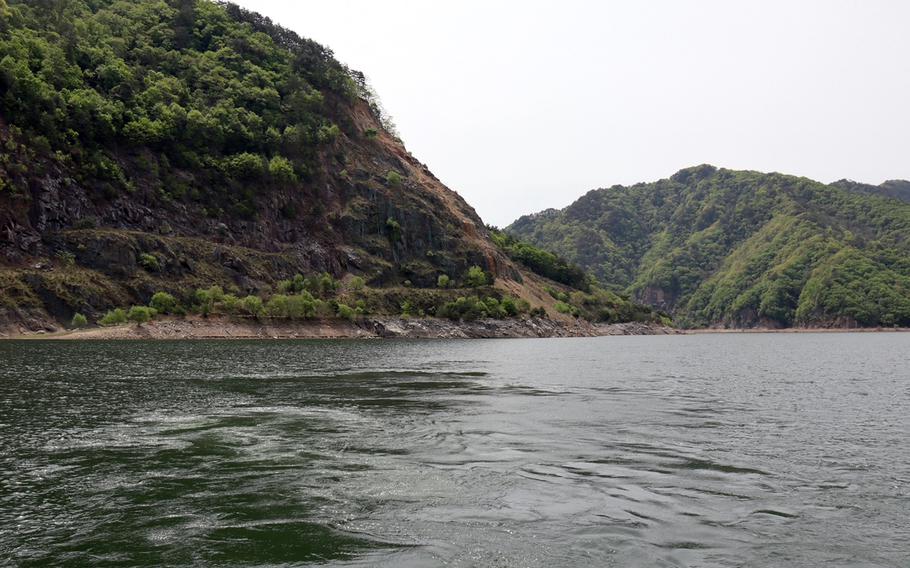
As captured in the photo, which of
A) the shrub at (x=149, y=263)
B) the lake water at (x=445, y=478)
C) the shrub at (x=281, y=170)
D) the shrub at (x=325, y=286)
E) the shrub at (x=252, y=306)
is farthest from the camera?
the shrub at (x=281, y=170)

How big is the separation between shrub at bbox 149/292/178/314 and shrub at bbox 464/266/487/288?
80153 mm

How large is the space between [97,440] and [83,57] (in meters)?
165

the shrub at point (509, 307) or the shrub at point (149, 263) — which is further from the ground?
the shrub at point (149, 263)

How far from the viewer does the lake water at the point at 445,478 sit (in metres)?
13.8

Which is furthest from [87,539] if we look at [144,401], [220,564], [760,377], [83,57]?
[83,57]

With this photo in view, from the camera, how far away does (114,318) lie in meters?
111

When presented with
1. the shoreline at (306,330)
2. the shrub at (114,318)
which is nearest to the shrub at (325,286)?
the shoreline at (306,330)

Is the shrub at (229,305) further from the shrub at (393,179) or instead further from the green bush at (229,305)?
the shrub at (393,179)

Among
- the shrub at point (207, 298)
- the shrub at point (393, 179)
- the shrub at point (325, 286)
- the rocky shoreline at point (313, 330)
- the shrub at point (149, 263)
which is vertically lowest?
the rocky shoreline at point (313, 330)

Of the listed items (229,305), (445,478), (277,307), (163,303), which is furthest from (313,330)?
(445,478)

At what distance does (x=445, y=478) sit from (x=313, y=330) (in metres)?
119

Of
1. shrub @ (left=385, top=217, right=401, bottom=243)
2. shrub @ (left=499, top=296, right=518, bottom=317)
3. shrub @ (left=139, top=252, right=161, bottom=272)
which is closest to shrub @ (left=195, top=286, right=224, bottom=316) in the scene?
shrub @ (left=139, top=252, right=161, bottom=272)

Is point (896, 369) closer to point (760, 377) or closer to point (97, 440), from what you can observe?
point (760, 377)

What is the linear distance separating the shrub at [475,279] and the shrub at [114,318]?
89946 millimetres
